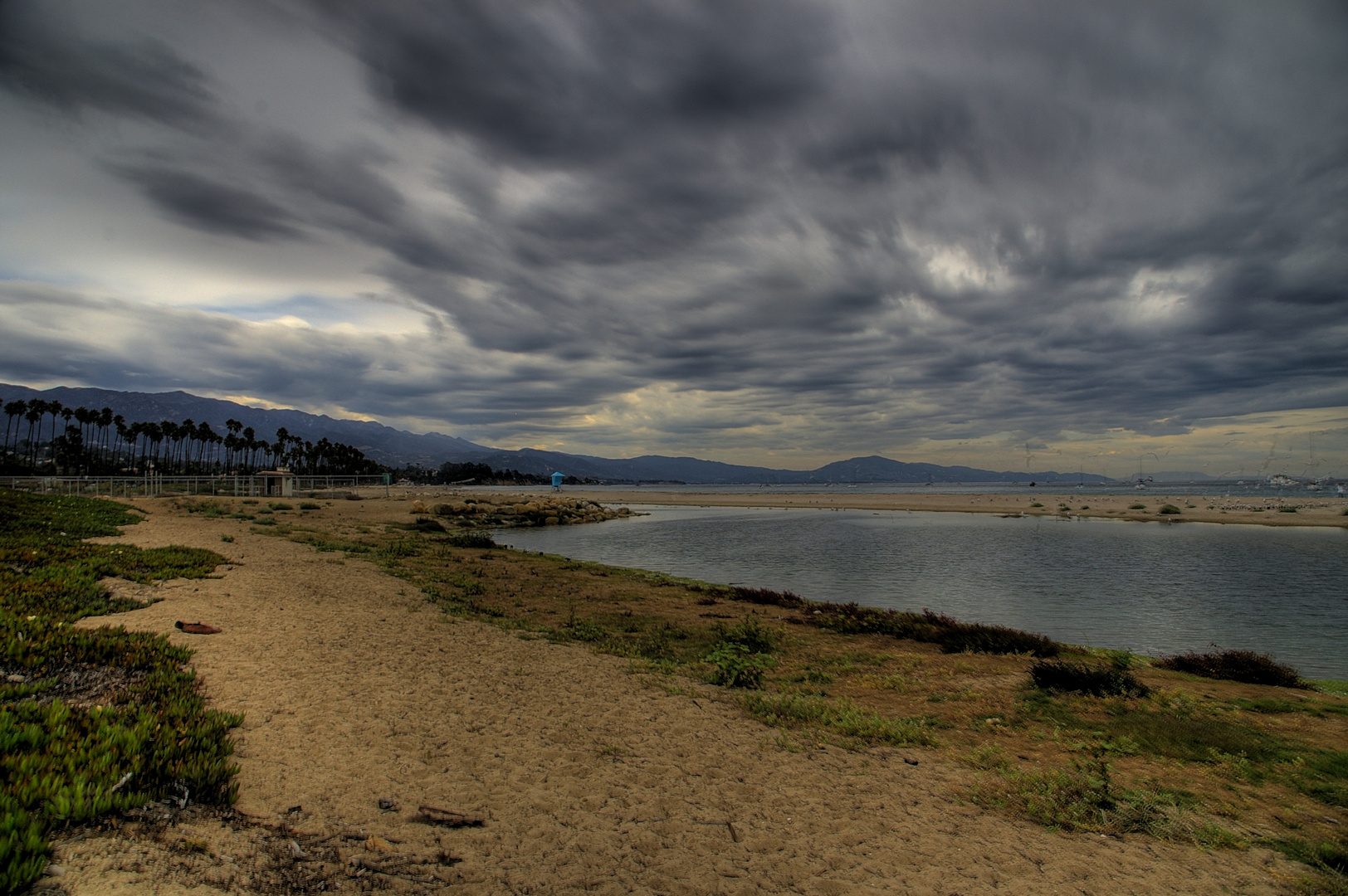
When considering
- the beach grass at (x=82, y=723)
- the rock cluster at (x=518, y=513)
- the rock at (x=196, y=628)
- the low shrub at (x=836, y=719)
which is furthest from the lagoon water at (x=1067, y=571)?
the beach grass at (x=82, y=723)

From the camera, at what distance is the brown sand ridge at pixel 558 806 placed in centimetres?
442

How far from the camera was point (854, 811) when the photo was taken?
5934 millimetres

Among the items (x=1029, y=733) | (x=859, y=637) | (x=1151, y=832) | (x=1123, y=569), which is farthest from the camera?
(x=1123, y=569)

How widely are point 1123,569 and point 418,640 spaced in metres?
28.6

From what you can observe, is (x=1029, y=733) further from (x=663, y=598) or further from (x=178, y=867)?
(x=663, y=598)

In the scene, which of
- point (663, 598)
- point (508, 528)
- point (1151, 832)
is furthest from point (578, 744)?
point (508, 528)

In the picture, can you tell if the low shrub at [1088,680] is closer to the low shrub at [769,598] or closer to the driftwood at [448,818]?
the low shrub at [769,598]

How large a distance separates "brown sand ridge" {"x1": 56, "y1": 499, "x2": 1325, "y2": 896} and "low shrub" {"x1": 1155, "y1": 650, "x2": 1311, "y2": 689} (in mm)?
7660

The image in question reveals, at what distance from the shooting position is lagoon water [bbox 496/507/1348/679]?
15.7 metres

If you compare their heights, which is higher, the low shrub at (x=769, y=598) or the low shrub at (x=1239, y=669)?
the low shrub at (x=1239, y=669)

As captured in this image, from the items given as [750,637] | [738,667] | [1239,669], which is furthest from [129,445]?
[1239,669]

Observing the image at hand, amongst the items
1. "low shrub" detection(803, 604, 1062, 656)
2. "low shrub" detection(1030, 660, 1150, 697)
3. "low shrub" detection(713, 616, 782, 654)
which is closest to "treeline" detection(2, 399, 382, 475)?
"low shrub" detection(713, 616, 782, 654)

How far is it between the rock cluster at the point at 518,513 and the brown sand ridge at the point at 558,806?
40069mm

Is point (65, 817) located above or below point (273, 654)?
above
